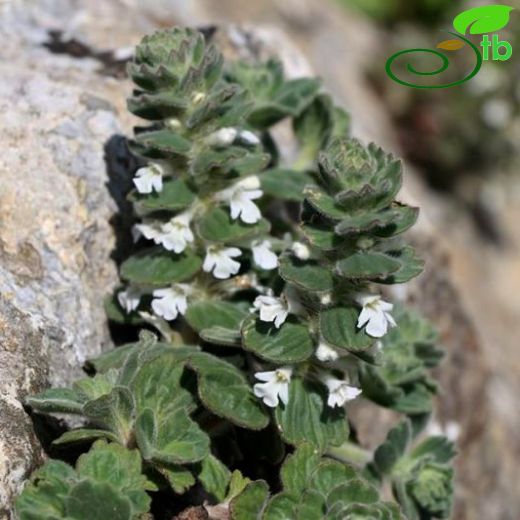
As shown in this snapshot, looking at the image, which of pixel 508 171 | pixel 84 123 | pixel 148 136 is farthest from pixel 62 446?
pixel 508 171

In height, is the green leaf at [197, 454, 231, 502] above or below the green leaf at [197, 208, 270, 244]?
below

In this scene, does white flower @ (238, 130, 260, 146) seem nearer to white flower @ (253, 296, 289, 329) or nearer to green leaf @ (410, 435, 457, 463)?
white flower @ (253, 296, 289, 329)

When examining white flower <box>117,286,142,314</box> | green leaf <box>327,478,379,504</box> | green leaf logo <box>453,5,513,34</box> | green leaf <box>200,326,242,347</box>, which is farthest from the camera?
green leaf logo <box>453,5,513,34</box>

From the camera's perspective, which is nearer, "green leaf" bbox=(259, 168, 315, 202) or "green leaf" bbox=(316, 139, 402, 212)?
"green leaf" bbox=(316, 139, 402, 212)

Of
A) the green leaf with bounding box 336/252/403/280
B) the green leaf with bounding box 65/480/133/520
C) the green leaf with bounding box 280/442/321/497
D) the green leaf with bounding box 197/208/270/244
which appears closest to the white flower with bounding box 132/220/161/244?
the green leaf with bounding box 197/208/270/244

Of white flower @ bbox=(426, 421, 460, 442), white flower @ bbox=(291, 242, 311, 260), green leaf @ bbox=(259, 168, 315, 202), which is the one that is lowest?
white flower @ bbox=(426, 421, 460, 442)

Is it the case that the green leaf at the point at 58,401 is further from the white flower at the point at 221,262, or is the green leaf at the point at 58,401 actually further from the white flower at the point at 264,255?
the white flower at the point at 264,255

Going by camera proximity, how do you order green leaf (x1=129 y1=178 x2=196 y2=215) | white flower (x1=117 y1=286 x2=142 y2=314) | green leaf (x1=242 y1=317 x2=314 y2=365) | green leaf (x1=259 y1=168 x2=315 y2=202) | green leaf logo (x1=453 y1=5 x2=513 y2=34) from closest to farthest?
green leaf (x1=242 y1=317 x2=314 y2=365) → green leaf (x1=129 y1=178 x2=196 y2=215) → white flower (x1=117 y1=286 x2=142 y2=314) → green leaf (x1=259 y1=168 x2=315 y2=202) → green leaf logo (x1=453 y1=5 x2=513 y2=34)

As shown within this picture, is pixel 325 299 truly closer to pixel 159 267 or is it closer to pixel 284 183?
pixel 159 267

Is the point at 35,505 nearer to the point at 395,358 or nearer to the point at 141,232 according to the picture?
the point at 141,232
